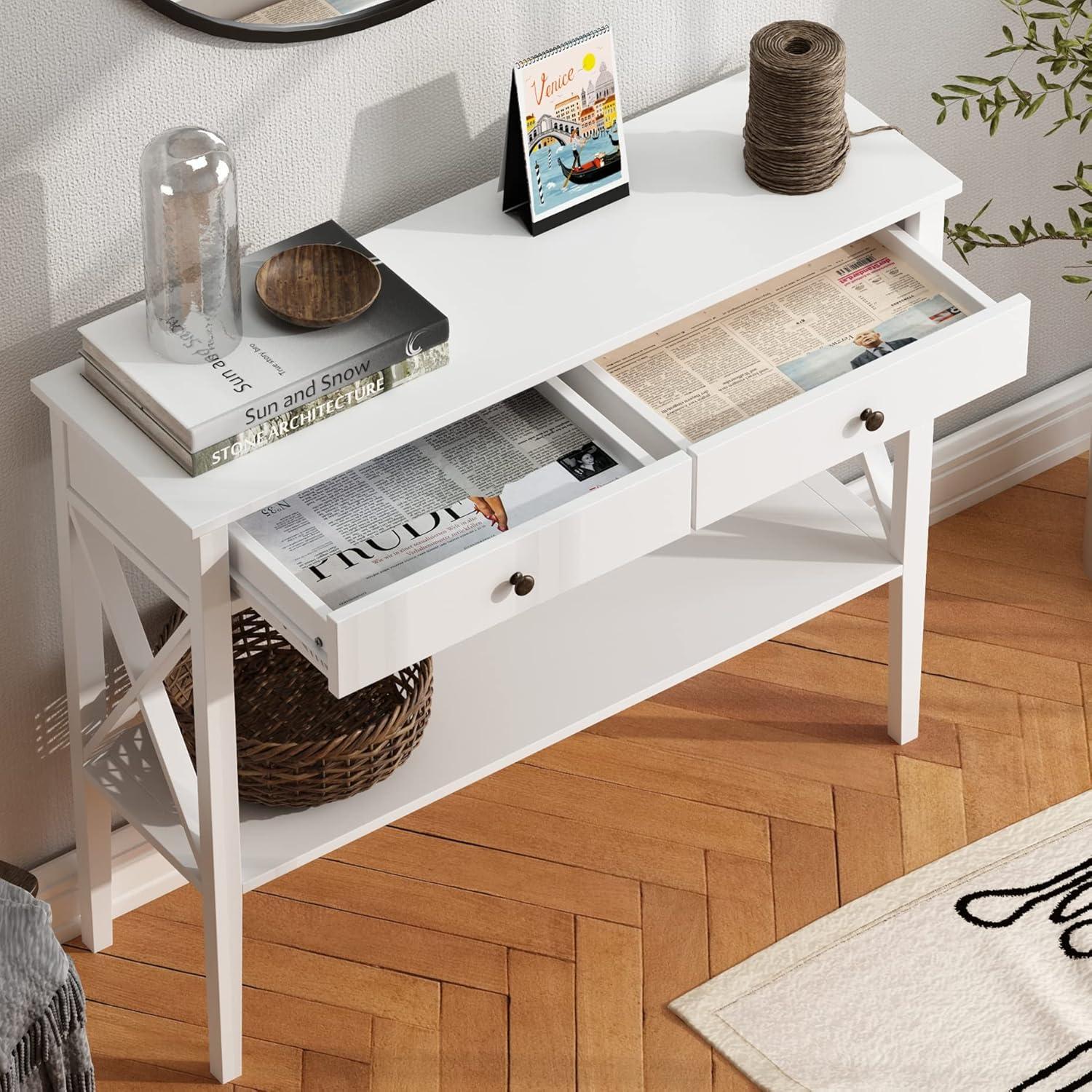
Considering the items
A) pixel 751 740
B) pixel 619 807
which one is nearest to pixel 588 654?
pixel 619 807

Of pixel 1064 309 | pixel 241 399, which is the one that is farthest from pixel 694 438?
pixel 1064 309

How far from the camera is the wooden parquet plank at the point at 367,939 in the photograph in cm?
219

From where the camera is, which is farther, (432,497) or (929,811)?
(929,811)

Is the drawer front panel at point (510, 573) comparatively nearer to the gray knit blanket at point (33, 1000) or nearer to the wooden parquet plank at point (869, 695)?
the gray knit blanket at point (33, 1000)

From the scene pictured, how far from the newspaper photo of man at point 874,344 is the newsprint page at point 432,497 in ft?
1.00

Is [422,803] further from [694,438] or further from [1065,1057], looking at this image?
[1065,1057]

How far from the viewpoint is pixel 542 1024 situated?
83.7 inches

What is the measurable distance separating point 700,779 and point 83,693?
2.84 feet

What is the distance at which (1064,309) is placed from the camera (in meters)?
2.85

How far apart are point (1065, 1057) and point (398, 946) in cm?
81

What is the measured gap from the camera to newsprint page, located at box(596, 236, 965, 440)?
73.7 inches

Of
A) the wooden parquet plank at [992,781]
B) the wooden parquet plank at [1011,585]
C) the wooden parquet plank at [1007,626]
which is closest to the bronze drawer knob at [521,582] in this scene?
the wooden parquet plank at [992,781]

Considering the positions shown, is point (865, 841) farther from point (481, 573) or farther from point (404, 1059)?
point (481, 573)

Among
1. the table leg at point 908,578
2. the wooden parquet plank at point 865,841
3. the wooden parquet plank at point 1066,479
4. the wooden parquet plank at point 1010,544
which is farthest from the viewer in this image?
the wooden parquet plank at point 1066,479
